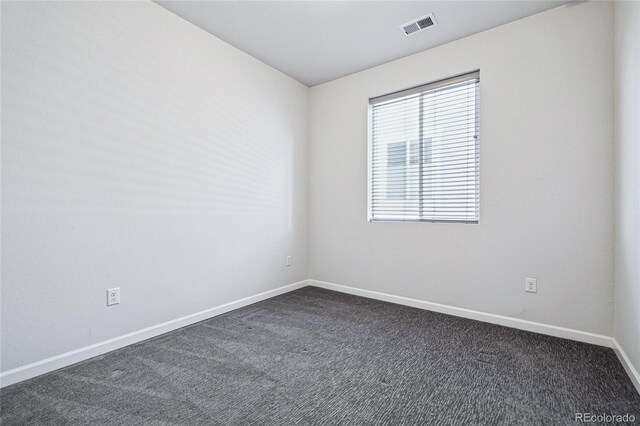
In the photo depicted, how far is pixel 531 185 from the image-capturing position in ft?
8.00

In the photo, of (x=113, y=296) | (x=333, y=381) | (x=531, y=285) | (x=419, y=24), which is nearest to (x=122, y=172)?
(x=113, y=296)

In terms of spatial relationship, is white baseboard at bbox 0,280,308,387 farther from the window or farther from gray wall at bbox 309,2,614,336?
the window

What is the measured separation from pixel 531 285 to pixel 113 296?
10.5 feet

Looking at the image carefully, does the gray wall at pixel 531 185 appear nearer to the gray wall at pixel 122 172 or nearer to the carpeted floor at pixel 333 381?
the carpeted floor at pixel 333 381

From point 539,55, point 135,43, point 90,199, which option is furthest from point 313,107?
point 90,199

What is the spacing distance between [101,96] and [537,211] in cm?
337

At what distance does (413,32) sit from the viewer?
269cm

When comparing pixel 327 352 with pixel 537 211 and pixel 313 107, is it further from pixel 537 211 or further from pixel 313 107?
pixel 313 107

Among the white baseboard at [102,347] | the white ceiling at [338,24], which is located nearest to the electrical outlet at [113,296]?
the white baseboard at [102,347]

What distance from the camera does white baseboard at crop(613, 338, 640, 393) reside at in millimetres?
1625

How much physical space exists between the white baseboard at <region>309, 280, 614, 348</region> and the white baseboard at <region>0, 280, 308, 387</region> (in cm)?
135

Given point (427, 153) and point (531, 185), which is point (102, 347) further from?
point (531, 185)

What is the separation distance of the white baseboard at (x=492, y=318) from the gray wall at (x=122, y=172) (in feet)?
3.88

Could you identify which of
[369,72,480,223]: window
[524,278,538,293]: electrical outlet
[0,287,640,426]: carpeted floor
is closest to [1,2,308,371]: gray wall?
[0,287,640,426]: carpeted floor
